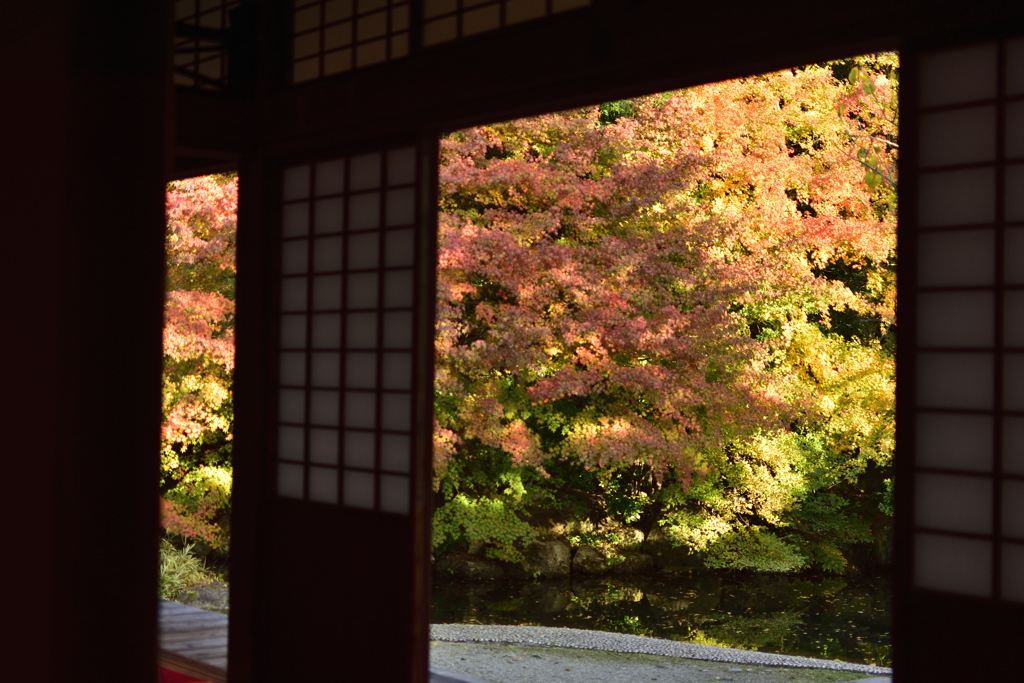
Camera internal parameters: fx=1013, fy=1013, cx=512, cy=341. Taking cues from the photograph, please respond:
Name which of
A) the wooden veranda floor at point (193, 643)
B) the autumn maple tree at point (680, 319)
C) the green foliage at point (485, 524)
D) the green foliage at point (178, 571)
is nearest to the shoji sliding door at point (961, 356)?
the wooden veranda floor at point (193, 643)

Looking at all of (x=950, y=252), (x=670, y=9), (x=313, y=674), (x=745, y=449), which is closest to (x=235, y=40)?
(x=670, y=9)

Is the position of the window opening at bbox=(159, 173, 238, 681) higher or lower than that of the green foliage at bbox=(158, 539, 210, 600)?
higher

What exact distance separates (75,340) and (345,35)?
3098 millimetres

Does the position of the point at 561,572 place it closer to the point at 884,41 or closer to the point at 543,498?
the point at 543,498

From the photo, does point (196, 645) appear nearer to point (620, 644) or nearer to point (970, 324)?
point (970, 324)

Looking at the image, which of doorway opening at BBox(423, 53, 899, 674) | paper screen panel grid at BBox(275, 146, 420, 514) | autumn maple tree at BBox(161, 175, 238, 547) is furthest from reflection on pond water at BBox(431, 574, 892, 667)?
paper screen panel grid at BBox(275, 146, 420, 514)

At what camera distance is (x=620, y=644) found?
308 inches

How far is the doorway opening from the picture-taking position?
28.4ft

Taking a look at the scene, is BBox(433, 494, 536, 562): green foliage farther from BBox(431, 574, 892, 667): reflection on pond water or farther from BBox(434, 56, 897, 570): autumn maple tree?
BBox(431, 574, 892, 667): reflection on pond water

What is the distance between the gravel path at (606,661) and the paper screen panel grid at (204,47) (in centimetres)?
455

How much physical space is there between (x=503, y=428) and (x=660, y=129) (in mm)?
3094

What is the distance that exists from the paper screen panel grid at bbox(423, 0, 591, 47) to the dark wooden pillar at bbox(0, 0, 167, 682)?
2208 mm

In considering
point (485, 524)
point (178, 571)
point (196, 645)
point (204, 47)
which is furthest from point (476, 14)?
point (178, 571)

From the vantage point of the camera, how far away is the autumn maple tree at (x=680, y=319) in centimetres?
863
